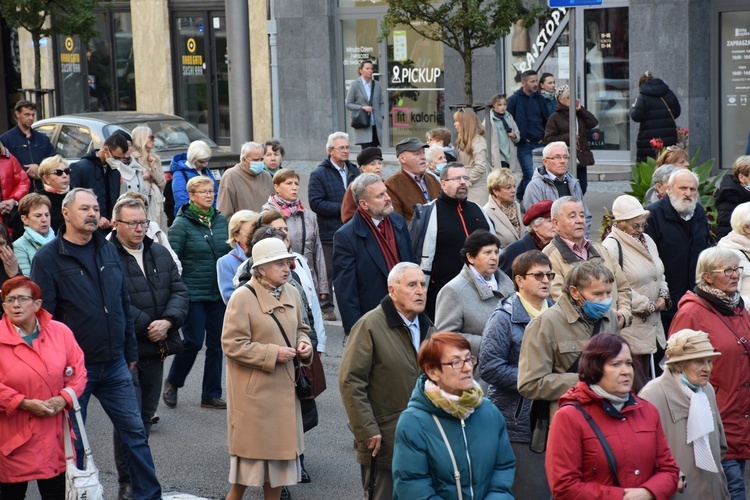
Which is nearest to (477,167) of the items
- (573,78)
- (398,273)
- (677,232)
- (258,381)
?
(573,78)

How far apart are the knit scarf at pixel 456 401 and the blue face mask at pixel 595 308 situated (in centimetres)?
127

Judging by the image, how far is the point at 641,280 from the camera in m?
8.52

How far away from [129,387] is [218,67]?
20707 mm

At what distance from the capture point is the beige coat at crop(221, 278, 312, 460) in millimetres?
7219

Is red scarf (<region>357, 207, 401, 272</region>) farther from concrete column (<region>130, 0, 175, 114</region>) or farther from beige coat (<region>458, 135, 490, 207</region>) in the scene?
concrete column (<region>130, 0, 175, 114</region>)

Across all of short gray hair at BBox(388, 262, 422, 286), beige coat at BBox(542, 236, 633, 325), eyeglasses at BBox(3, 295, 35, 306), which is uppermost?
short gray hair at BBox(388, 262, 422, 286)

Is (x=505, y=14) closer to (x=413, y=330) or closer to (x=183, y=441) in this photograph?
(x=183, y=441)

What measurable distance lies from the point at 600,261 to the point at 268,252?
2.26 metres

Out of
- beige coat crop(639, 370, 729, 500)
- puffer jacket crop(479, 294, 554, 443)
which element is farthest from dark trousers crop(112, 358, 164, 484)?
beige coat crop(639, 370, 729, 500)

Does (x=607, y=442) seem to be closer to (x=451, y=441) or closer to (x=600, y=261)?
(x=451, y=441)

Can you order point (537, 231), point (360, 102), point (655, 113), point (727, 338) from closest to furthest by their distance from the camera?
point (727, 338) < point (537, 231) < point (655, 113) < point (360, 102)

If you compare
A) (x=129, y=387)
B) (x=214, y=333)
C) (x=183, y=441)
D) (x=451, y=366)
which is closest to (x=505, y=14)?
(x=214, y=333)

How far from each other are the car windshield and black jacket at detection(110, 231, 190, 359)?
928cm

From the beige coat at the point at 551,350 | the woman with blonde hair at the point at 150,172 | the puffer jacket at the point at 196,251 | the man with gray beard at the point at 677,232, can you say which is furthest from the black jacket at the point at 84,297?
the woman with blonde hair at the point at 150,172
